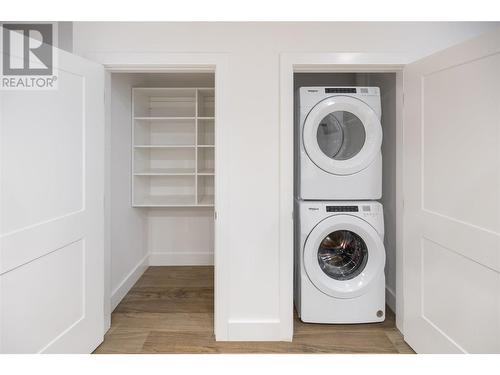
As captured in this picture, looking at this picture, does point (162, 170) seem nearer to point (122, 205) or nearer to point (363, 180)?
point (122, 205)

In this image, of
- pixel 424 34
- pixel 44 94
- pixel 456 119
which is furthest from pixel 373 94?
pixel 44 94

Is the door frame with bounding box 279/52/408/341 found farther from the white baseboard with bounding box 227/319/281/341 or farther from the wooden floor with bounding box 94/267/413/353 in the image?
the wooden floor with bounding box 94/267/413/353

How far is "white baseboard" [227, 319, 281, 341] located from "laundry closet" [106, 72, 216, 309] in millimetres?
1203

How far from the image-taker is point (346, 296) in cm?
238

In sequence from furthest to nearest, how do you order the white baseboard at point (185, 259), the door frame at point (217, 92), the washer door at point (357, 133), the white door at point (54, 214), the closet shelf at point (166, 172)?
the white baseboard at point (185, 259)
the closet shelf at point (166, 172)
the washer door at point (357, 133)
the door frame at point (217, 92)
the white door at point (54, 214)

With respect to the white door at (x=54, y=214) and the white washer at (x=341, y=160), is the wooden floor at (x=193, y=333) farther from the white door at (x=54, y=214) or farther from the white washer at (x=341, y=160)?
the white washer at (x=341, y=160)

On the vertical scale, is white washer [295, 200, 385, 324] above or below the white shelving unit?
below

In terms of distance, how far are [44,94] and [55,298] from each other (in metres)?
1.04

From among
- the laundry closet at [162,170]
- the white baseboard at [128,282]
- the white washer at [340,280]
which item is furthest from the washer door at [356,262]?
the white baseboard at [128,282]

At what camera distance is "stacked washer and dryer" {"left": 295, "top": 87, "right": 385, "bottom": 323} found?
2.36m

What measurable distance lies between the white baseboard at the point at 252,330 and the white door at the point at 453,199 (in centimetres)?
88

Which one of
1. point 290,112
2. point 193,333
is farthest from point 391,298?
point 290,112

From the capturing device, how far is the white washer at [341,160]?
235 centimetres

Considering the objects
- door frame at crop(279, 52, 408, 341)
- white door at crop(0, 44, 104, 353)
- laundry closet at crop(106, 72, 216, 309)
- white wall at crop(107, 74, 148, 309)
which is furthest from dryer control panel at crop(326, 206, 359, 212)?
white wall at crop(107, 74, 148, 309)
